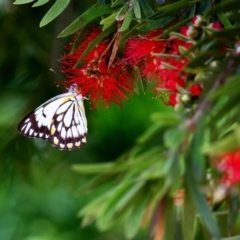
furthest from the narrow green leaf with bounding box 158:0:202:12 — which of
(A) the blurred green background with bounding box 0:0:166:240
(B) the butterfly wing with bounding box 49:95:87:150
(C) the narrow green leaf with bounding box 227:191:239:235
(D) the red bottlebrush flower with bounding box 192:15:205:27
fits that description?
(A) the blurred green background with bounding box 0:0:166:240

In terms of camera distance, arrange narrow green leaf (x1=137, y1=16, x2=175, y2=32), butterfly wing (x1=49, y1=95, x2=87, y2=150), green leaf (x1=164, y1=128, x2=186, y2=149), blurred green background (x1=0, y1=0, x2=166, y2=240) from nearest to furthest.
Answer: green leaf (x1=164, y1=128, x2=186, y2=149)
narrow green leaf (x1=137, y1=16, x2=175, y2=32)
butterfly wing (x1=49, y1=95, x2=87, y2=150)
blurred green background (x1=0, y1=0, x2=166, y2=240)

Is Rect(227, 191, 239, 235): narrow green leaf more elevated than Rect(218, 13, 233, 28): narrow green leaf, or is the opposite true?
Rect(218, 13, 233, 28): narrow green leaf

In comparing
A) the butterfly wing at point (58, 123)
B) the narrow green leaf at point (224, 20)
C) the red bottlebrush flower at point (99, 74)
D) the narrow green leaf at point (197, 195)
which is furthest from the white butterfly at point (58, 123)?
the narrow green leaf at point (197, 195)

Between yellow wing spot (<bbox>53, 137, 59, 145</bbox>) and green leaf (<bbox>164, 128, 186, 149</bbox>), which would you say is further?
yellow wing spot (<bbox>53, 137, 59, 145</bbox>)

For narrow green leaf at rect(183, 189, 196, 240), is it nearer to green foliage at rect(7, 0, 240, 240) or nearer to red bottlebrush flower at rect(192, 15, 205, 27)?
green foliage at rect(7, 0, 240, 240)

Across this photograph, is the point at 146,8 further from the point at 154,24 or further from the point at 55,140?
the point at 55,140

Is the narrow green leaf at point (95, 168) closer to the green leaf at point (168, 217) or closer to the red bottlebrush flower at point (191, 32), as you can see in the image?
the green leaf at point (168, 217)
